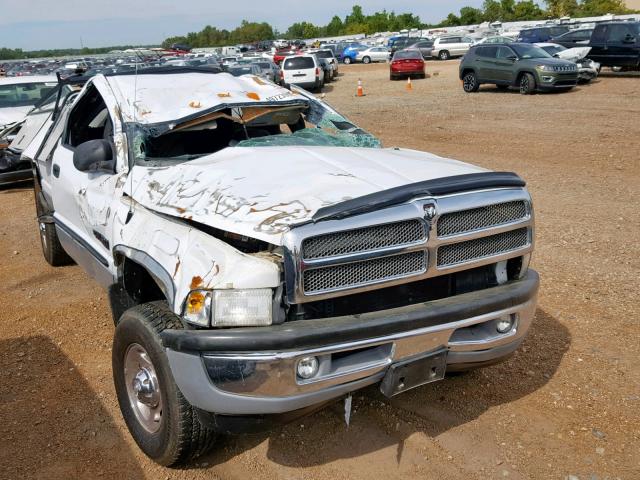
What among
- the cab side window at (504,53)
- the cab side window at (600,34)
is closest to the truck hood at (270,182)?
the cab side window at (504,53)

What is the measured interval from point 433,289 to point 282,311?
0.86 metres

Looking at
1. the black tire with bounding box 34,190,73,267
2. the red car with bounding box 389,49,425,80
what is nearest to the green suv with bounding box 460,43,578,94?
the red car with bounding box 389,49,425,80

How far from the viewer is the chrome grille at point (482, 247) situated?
2975 millimetres

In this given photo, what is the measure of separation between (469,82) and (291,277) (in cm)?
2042

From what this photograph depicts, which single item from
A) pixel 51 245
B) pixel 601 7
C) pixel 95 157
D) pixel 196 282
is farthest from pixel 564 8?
pixel 196 282

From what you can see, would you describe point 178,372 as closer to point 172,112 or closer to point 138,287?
point 138,287

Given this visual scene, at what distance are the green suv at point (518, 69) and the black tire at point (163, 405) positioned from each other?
1816 cm

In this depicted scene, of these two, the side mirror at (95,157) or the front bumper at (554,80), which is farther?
the front bumper at (554,80)

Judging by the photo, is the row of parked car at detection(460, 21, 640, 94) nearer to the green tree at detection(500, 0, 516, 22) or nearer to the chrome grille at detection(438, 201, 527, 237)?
the chrome grille at detection(438, 201, 527, 237)

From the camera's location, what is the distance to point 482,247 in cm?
312

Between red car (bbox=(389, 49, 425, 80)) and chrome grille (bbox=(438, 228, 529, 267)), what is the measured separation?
1051 inches

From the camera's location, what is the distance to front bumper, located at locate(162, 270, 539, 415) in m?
2.60

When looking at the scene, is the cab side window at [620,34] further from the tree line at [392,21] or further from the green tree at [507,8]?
the green tree at [507,8]

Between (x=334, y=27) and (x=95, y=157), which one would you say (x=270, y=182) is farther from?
(x=334, y=27)
